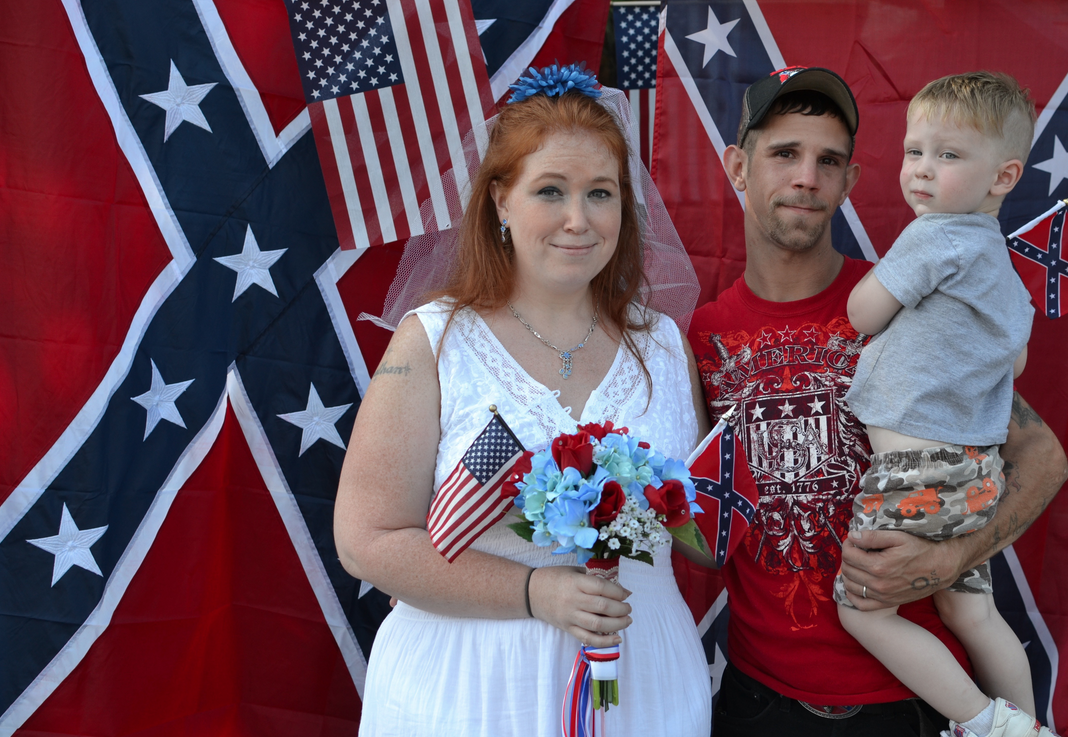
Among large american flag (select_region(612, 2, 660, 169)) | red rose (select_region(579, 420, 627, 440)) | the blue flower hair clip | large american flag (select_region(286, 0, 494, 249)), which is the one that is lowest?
red rose (select_region(579, 420, 627, 440))

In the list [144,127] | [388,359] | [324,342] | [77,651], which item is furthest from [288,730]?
[144,127]

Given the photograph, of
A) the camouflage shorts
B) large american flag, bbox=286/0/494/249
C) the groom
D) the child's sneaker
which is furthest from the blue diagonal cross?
the child's sneaker

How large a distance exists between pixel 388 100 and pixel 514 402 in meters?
1.58

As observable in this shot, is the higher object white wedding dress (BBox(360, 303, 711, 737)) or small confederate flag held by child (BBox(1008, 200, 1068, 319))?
small confederate flag held by child (BBox(1008, 200, 1068, 319))

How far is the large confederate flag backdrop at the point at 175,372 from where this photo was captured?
2990 mm

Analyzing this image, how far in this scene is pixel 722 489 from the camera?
2.23 metres

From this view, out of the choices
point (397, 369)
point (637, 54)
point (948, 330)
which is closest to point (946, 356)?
point (948, 330)

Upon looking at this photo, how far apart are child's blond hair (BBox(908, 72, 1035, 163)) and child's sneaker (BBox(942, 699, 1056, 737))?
151 centimetres

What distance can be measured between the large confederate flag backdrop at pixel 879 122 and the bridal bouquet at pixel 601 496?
178 centimetres

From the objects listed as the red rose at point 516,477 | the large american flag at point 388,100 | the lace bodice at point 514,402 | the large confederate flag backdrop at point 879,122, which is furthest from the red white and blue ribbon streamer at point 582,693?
the large american flag at point 388,100

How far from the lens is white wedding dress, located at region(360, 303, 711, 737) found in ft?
6.75

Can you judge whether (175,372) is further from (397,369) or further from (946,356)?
(946,356)

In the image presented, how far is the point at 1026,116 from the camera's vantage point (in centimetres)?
231

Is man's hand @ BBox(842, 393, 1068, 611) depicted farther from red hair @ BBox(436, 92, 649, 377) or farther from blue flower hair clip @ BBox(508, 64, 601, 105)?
blue flower hair clip @ BBox(508, 64, 601, 105)
